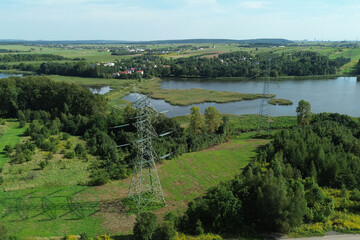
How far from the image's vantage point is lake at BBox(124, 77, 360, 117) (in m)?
46.0

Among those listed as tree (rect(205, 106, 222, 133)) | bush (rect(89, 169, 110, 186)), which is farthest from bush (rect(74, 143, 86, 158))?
tree (rect(205, 106, 222, 133))

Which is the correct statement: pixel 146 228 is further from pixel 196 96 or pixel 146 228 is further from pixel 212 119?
pixel 196 96

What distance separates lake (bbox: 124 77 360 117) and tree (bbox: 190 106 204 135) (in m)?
13.7

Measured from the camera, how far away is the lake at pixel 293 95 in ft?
151

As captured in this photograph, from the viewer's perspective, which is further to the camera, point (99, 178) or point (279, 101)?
point (279, 101)

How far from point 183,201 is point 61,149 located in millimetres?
15264

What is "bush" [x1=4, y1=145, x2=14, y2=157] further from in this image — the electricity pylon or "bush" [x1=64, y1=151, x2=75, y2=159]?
the electricity pylon

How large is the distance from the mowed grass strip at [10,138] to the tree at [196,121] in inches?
760

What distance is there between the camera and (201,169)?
931 inches

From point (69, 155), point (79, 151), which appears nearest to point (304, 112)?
point (79, 151)

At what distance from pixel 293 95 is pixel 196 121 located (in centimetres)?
3366

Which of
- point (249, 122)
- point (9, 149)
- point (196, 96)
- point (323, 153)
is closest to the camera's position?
point (323, 153)

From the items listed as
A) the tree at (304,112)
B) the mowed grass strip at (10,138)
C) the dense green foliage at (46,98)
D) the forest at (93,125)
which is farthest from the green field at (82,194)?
the dense green foliage at (46,98)

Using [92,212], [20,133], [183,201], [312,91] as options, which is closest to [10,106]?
[20,133]
